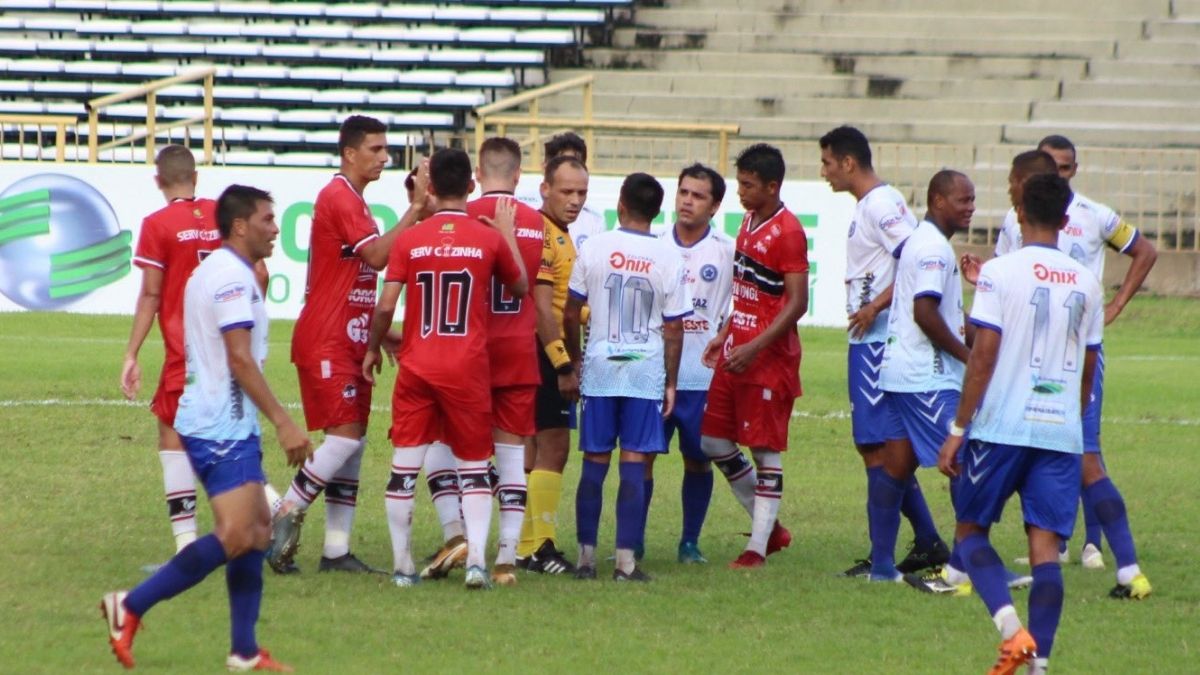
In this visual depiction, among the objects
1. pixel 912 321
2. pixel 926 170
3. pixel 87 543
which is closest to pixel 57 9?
pixel 926 170

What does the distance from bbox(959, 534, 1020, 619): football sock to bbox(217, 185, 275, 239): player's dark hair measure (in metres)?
2.89

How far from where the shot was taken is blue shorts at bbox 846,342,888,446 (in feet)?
27.3

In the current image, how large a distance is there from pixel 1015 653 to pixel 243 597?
2681 millimetres

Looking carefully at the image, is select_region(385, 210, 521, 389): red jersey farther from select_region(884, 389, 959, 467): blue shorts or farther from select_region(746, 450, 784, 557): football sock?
select_region(884, 389, 959, 467): blue shorts

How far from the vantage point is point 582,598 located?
782cm

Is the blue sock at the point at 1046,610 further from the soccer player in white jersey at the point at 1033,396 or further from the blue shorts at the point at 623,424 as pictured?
the blue shorts at the point at 623,424

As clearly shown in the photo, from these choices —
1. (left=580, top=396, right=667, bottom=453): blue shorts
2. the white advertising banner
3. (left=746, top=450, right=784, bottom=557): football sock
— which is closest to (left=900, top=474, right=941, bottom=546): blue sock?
(left=746, top=450, right=784, bottom=557): football sock

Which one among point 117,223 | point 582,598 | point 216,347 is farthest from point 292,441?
point 117,223

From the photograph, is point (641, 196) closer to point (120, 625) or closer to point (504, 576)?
point (504, 576)

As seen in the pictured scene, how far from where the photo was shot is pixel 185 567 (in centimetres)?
619

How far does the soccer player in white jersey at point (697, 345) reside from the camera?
9.04 m

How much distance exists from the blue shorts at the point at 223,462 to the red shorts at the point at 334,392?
6.22 ft

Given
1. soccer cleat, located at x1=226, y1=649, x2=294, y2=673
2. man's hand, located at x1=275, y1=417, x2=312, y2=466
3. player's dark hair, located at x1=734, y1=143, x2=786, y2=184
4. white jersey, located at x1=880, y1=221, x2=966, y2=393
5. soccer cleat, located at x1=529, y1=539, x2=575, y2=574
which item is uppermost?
player's dark hair, located at x1=734, y1=143, x2=786, y2=184

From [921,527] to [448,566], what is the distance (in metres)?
2.36
